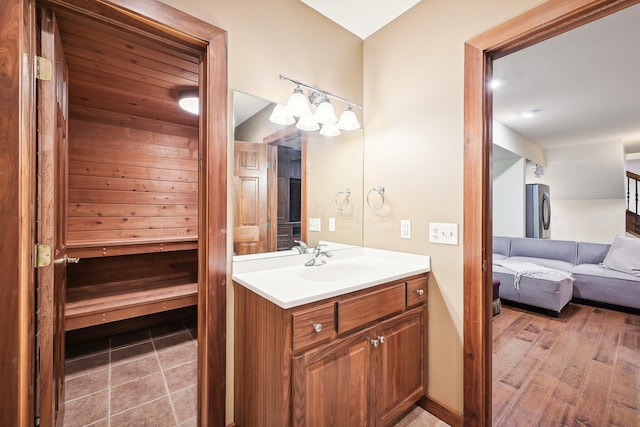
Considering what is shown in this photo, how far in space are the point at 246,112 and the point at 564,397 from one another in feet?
8.60

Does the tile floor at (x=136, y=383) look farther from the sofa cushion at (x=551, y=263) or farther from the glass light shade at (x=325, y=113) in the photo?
the sofa cushion at (x=551, y=263)

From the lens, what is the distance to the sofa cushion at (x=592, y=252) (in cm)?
380

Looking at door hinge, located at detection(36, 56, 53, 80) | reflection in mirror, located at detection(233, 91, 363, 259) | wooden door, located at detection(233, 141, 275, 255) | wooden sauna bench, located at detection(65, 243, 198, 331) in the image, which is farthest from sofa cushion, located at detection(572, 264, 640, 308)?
door hinge, located at detection(36, 56, 53, 80)

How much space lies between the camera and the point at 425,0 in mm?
1670

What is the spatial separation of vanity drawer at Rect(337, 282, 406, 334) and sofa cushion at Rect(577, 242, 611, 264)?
4.09 meters

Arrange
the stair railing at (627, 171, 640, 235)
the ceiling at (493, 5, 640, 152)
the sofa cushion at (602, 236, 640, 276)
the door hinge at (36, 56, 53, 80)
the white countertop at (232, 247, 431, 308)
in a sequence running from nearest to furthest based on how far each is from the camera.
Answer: the door hinge at (36, 56, 53, 80) < the white countertop at (232, 247, 431, 308) < the ceiling at (493, 5, 640, 152) < the sofa cushion at (602, 236, 640, 276) < the stair railing at (627, 171, 640, 235)

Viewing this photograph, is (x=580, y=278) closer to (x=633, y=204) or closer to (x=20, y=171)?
(x=633, y=204)

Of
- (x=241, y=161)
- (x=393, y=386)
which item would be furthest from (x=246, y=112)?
(x=393, y=386)

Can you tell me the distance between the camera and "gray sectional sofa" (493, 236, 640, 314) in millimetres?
3100

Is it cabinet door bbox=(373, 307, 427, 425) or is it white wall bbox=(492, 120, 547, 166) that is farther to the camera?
white wall bbox=(492, 120, 547, 166)

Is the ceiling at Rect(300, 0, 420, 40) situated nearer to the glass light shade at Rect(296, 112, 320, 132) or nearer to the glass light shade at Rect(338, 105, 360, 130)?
the glass light shade at Rect(338, 105, 360, 130)

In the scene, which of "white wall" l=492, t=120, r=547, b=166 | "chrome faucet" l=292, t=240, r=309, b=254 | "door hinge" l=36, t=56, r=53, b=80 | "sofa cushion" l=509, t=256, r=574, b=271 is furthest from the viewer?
"white wall" l=492, t=120, r=547, b=166

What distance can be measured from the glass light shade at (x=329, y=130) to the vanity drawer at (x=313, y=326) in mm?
1230

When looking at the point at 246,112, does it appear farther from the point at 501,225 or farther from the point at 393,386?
the point at 501,225
